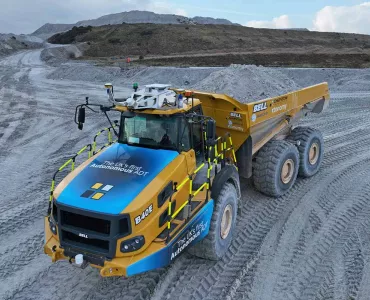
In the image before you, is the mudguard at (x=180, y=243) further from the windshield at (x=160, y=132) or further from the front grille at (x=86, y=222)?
the windshield at (x=160, y=132)

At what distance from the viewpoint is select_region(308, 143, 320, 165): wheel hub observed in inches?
379

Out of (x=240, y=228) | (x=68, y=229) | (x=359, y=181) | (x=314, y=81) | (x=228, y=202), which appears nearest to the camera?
(x=68, y=229)

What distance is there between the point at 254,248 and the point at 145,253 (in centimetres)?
237

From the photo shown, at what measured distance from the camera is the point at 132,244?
482 centimetres

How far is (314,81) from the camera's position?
82.3 ft

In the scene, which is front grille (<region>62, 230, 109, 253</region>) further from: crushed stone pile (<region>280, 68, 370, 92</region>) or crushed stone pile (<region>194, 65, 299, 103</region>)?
crushed stone pile (<region>280, 68, 370, 92</region>)

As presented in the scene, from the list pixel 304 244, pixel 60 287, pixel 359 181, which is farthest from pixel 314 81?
pixel 60 287

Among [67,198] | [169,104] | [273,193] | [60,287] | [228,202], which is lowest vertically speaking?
[60,287]

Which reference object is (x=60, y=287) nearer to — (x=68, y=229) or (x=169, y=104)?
(x=68, y=229)

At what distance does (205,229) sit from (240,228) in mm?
1668

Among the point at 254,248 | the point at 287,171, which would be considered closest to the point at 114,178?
the point at 254,248

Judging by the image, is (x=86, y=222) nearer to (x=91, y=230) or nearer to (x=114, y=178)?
(x=91, y=230)

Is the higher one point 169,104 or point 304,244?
point 169,104

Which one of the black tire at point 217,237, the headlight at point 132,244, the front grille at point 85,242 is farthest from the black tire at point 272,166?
the front grille at point 85,242
